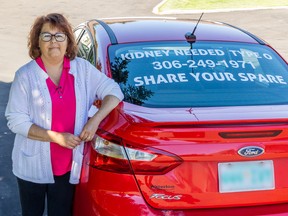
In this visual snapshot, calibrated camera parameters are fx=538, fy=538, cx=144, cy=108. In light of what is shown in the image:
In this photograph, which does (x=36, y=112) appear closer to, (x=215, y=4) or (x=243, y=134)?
(x=243, y=134)

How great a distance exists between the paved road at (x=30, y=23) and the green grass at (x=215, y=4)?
0.92 meters

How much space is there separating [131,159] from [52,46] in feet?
2.69

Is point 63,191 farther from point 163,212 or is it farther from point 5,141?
point 5,141

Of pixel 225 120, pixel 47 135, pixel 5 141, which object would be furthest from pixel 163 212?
pixel 5 141

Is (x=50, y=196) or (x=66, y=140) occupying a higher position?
(x=66, y=140)

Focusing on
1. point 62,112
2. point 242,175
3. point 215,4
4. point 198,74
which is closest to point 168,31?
point 198,74

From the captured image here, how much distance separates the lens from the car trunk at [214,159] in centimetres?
270

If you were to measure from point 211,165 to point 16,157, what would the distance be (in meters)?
1.15

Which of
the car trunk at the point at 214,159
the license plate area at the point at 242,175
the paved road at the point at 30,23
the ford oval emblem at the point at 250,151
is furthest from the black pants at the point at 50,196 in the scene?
the paved road at the point at 30,23

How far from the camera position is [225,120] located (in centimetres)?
277

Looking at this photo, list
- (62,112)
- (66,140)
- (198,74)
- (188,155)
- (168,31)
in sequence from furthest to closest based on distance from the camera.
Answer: (168,31)
(198,74)
(62,112)
(66,140)
(188,155)

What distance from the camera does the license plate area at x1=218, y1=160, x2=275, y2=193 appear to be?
8.95 ft

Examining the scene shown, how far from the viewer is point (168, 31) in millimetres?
3939

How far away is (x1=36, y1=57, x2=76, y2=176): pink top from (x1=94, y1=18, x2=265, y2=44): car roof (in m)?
0.80
